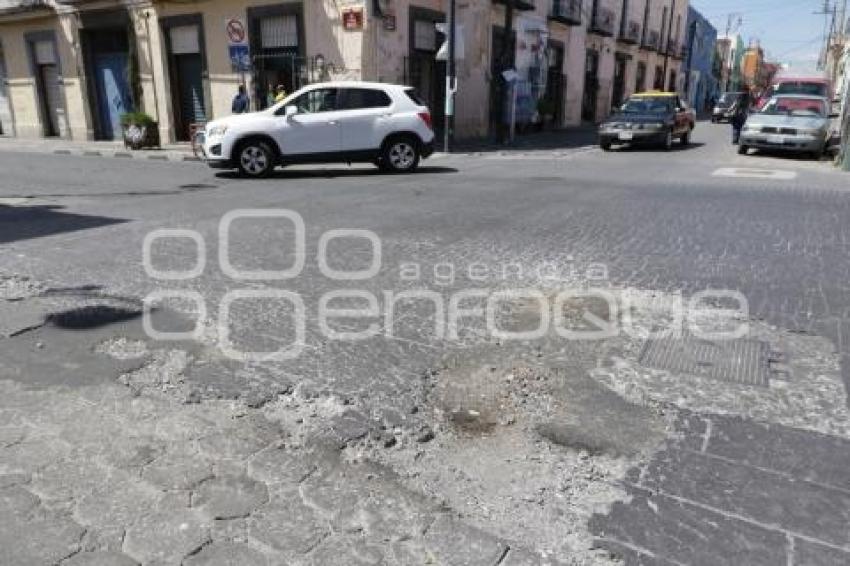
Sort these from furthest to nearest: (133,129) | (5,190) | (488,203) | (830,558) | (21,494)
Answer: (133,129), (5,190), (488,203), (21,494), (830,558)

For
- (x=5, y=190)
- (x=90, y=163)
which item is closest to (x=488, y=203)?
(x=5, y=190)

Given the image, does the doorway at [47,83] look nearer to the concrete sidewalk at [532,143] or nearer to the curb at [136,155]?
the curb at [136,155]

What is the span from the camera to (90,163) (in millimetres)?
16047

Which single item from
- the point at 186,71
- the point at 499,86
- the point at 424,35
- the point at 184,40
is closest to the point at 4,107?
the point at 186,71

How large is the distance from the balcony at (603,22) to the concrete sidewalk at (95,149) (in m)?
21.1

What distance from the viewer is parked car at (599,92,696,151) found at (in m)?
18.2

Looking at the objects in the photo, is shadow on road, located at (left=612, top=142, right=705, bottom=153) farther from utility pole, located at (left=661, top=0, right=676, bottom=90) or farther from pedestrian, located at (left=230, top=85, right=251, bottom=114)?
utility pole, located at (left=661, top=0, right=676, bottom=90)

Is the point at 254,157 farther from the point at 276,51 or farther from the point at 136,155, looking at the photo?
the point at 276,51

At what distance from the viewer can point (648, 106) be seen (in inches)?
756

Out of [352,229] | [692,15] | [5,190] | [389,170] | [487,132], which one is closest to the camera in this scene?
[352,229]

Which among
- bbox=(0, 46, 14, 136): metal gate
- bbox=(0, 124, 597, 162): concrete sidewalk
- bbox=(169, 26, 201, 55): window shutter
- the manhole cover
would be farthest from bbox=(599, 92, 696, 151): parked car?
bbox=(0, 46, 14, 136): metal gate

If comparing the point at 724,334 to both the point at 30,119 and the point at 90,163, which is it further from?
the point at 30,119

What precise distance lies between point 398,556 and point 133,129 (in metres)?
20.1

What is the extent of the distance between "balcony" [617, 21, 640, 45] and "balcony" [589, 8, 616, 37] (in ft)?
6.37
